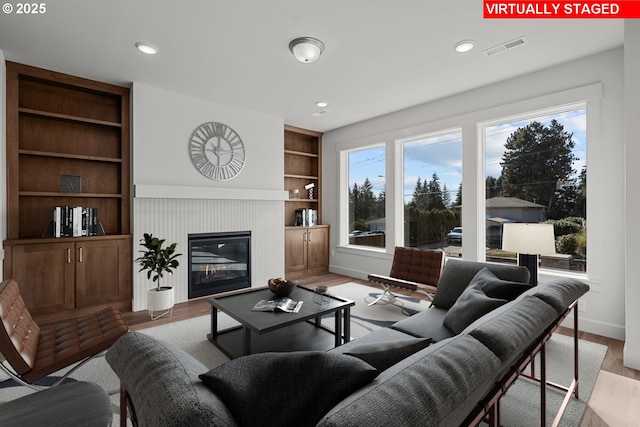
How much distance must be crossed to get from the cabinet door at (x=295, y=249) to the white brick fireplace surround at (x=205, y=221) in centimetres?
26

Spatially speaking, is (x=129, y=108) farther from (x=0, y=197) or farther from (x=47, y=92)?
(x=0, y=197)

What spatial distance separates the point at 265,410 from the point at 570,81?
162 inches

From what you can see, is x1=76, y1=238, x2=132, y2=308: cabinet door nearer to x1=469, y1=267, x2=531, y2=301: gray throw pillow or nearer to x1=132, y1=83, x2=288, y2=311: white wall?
x1=132, y1=83, x2=288, y2=311: white wall

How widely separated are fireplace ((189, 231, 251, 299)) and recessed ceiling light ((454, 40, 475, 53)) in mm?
3553

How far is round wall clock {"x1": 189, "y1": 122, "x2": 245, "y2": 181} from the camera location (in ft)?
13.9

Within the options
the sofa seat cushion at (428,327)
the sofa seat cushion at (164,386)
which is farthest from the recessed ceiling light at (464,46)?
the sofa seat cushion at (164,386)

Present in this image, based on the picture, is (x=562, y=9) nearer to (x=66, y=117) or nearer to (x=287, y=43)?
(x=287, y=43)

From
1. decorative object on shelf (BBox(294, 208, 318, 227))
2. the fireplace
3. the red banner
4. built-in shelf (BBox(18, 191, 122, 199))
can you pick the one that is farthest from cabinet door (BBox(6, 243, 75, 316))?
the red banner

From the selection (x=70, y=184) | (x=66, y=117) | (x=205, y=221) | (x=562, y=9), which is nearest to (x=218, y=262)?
(x=205, y=221)

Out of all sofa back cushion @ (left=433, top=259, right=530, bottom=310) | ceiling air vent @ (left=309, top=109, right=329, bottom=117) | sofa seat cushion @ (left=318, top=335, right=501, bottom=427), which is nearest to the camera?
sofa seat cushion @ (left=318, top=335, right=501, bottom=427)

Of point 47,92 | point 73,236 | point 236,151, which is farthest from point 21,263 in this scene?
point 236,151

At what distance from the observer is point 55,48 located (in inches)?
114

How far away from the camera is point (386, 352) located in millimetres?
1128

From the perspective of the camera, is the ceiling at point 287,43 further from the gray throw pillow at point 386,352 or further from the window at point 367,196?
the gray throw pillow at point 386,352
